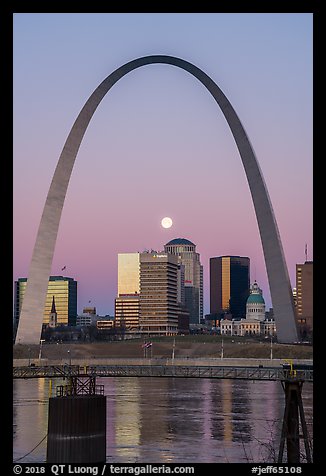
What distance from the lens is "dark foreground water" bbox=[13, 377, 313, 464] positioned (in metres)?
35.9

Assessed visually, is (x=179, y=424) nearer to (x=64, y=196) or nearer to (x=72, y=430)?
(x=72, y=430)

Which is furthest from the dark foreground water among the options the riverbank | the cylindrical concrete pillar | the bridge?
the riverbank

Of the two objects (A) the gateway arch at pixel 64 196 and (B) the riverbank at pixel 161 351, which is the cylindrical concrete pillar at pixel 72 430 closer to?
(A) the gateway arch at pixel 64 196

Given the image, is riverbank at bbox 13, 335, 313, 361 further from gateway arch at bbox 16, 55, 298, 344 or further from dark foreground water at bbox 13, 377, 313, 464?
dark foreground water at bbox 13, 377, 313, 464

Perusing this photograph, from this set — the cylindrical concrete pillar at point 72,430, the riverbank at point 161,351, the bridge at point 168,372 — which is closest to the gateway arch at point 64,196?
the bridge at point 168,372

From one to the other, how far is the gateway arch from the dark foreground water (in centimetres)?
2508

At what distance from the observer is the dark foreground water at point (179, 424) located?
35875 millimetres

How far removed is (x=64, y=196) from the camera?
114 metres

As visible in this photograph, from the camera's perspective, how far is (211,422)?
49.6 m

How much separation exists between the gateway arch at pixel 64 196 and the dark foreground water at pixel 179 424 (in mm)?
25080
